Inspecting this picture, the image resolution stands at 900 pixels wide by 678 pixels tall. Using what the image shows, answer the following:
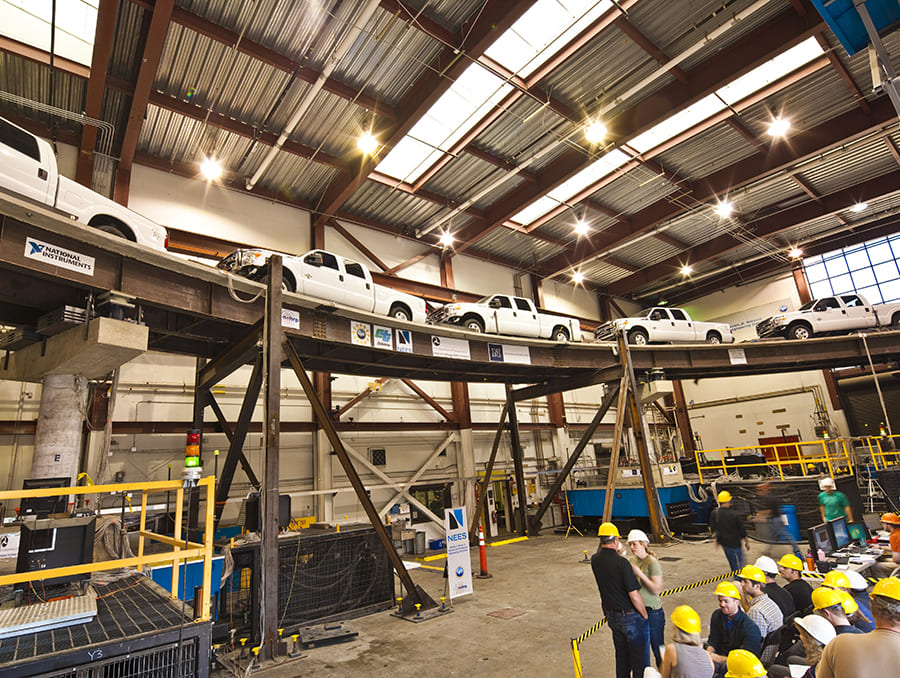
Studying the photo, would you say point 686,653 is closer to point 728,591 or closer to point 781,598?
point 728,591

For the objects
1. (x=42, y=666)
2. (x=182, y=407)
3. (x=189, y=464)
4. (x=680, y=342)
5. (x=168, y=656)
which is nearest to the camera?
(x=42, y=666)

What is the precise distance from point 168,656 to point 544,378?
14.7m

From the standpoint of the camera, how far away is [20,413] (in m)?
11.5

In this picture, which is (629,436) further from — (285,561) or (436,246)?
(285,561)

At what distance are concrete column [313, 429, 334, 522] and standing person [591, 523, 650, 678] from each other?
11.7 m

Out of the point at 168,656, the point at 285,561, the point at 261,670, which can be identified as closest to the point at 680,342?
the point at 285,561

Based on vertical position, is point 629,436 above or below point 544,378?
below

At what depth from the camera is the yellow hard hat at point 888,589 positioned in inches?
107

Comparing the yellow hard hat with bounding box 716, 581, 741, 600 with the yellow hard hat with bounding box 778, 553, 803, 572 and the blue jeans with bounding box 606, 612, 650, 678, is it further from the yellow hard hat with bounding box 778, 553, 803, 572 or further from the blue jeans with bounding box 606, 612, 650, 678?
the yellow hard hat with bounding box 778, 553, 803, 572

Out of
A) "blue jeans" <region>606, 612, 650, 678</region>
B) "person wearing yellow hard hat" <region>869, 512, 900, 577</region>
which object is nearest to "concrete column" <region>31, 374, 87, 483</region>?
"blue jeans" <region>606, 612, 650, 678</region>

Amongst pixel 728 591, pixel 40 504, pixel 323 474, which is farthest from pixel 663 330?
pixel 40 504

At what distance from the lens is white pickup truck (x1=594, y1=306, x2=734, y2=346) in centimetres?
1722

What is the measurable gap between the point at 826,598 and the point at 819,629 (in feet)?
1.70

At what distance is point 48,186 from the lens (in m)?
7.11
